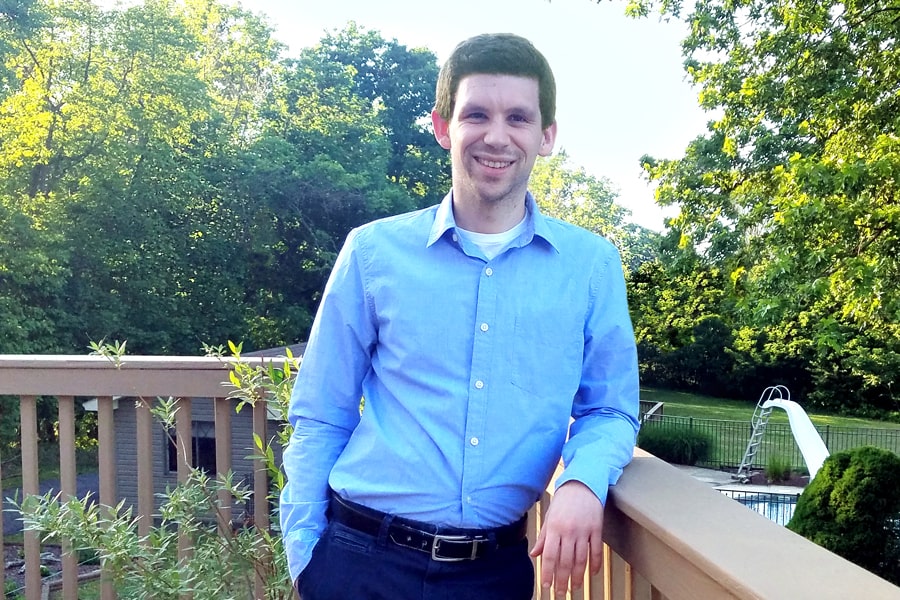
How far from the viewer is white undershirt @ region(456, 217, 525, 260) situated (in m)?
1.34

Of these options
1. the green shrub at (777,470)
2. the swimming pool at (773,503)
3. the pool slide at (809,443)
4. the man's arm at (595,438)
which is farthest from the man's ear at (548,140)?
the green shrub at (777,470)

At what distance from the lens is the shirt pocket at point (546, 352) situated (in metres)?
1.27

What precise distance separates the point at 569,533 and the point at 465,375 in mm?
296

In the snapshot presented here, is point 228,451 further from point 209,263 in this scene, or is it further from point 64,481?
point 209,263

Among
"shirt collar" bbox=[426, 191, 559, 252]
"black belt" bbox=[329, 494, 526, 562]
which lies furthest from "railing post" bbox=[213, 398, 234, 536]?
"shirt collar" bbox=[426, 191, 559, 252]

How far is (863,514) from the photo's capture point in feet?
22.0

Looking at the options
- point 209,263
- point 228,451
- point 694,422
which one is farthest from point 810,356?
point 228,451

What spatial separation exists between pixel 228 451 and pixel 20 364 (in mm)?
636

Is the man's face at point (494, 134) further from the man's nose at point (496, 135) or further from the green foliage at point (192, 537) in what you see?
the green foliage at point (192, 537)

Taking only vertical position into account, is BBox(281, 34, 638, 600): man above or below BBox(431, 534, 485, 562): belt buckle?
above

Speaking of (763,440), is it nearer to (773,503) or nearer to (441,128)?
(773,503)

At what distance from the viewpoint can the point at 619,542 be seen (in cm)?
121

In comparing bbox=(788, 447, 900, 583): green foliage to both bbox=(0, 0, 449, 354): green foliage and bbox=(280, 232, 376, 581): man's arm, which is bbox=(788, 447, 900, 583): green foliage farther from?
bbox=(0, 0, 449, 354): green foliage

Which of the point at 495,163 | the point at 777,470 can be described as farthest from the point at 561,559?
the point at 777,470
